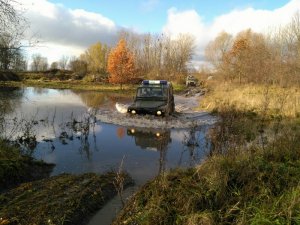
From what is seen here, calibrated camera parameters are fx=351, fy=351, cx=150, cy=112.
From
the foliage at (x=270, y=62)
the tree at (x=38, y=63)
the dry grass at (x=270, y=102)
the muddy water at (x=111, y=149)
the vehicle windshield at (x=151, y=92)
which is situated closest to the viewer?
the muddy water at (x=111, y=149)

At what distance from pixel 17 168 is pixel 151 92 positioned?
462 inches

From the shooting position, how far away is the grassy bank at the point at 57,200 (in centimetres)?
569

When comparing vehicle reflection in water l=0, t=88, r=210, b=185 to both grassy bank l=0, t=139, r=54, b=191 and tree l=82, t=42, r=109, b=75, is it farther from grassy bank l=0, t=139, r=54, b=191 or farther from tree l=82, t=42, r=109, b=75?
tree l=82, t=42, r=109, b=75

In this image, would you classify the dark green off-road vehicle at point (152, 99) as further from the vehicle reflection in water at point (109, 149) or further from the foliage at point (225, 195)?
the foliage at point (225, 195)

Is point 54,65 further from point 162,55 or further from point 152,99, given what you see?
point 152,99

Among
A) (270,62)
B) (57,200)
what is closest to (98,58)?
(270,62)

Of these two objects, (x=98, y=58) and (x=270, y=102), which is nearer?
(x=270, y=102)

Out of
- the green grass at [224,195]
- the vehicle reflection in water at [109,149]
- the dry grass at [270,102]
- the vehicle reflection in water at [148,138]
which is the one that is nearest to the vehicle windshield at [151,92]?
the vehicle reflection in water at [109,149]

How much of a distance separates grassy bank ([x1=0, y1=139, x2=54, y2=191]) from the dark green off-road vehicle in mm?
8722

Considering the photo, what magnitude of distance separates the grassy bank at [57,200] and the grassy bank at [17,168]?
0.77 metres

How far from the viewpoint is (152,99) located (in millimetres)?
19000

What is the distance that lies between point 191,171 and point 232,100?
18.0 m

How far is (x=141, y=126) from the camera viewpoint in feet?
54.1

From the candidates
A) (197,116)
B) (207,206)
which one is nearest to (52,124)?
(197,116)
